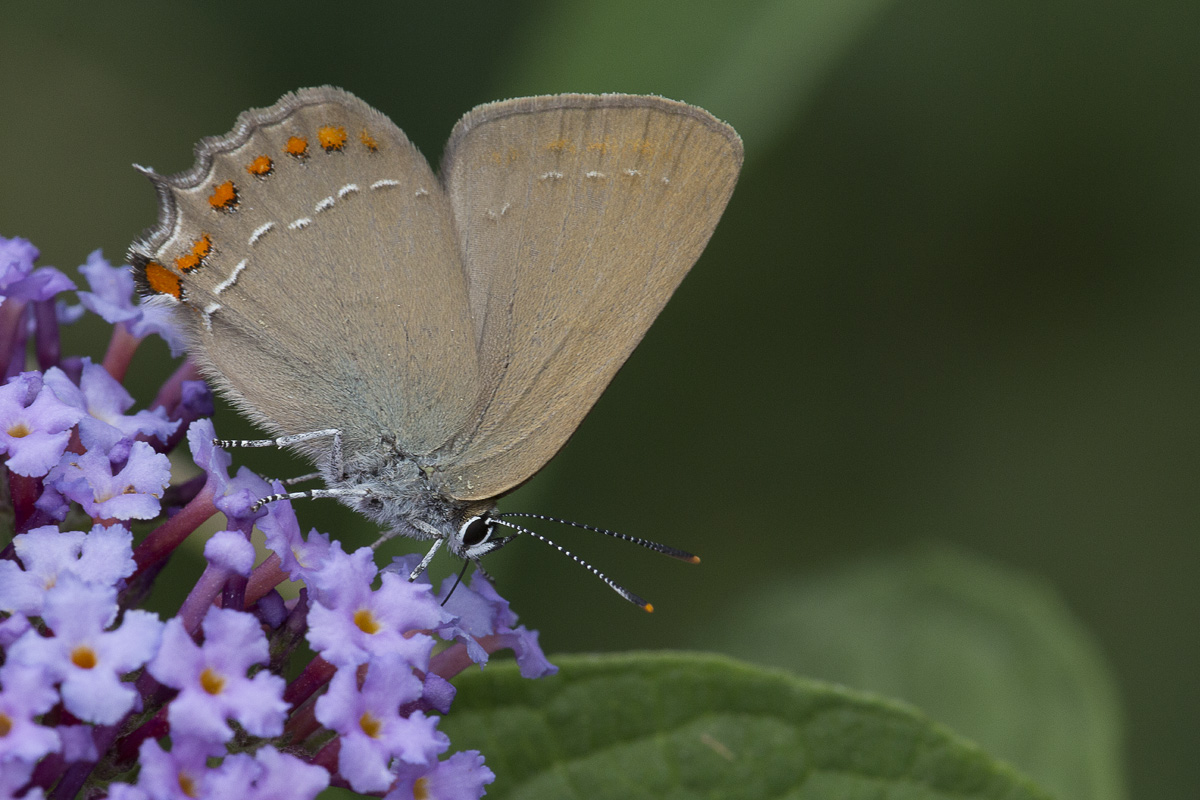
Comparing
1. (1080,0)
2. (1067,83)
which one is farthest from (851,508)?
(1080,0)

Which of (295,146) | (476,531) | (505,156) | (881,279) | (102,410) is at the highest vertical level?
(505,156)

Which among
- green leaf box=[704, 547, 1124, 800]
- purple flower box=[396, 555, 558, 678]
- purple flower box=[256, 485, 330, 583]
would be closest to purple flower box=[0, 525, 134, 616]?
purple flower box=[256, 485, 330, 583]

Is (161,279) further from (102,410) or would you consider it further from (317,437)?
(317,437)

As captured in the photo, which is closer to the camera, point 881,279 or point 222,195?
point 222,195

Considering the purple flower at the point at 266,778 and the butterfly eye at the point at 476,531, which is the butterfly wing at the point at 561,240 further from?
the purple flower at the point at 266,778

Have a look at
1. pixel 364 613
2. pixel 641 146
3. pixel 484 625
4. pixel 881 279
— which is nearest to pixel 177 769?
pixel 364 613

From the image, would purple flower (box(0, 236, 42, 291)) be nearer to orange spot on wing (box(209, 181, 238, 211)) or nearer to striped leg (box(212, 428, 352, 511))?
orange spot on wing (box(209, 181, 238, 211))
